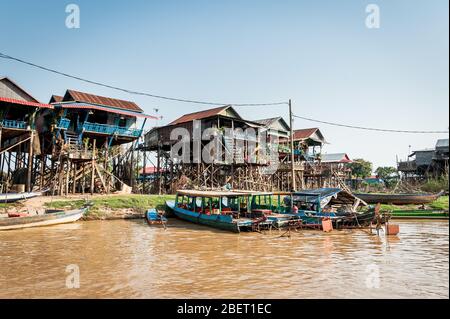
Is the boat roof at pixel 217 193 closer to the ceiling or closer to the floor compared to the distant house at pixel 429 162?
closer to the floor

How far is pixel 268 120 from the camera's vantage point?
38.3m

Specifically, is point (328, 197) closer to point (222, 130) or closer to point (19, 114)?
point (222, 130)

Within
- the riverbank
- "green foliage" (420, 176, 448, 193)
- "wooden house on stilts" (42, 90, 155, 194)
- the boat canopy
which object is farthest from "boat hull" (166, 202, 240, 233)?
"green foliage" (420, 176, 448, 193)

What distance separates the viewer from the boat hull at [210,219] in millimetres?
16391

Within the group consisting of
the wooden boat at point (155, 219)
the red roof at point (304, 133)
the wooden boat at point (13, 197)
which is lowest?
the wooden boat at point (155, 219)

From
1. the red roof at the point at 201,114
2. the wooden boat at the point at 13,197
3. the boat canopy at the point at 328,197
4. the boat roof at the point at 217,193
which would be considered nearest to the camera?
the boat roof at the point at 217,193

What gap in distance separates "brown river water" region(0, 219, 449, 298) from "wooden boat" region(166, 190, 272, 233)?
0.60 metres

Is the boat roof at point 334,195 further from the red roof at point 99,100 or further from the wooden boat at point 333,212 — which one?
the red roof at point 99,100

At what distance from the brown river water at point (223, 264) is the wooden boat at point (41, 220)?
0.55 metres

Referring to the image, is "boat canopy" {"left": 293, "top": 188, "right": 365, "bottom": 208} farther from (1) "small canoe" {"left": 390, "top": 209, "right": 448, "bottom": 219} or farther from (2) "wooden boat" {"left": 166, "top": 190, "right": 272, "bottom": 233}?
(1) "small canoe" {"left": 390, "top": 209, "right": 448, "bottom": 219}

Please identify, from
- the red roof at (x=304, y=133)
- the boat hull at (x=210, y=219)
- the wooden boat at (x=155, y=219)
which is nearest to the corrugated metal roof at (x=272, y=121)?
the red roof at (x=304, y=133)

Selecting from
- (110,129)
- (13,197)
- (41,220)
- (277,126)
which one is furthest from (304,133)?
(13,197)
